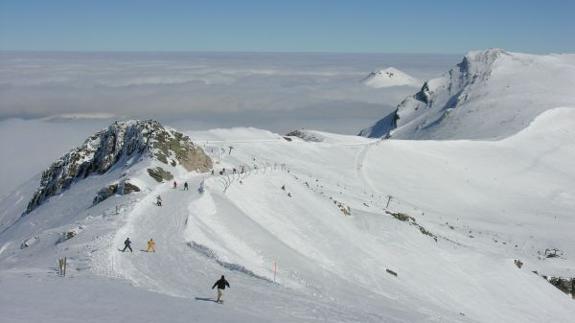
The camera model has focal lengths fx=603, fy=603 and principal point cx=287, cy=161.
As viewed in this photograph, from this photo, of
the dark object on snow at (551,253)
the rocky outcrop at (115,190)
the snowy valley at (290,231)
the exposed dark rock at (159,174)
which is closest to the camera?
the snowy valley at (290,231)

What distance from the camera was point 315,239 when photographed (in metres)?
37.8

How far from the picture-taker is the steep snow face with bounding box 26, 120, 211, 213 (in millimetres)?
49281

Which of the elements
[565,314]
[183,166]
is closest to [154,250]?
Result: [183,166]

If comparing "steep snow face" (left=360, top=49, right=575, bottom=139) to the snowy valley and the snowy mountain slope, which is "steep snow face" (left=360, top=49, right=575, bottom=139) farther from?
the snowy mountain slope

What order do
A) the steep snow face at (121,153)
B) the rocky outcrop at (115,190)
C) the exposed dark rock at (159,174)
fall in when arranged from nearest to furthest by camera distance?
the rocky outcrop at (115,190) → the exposed dark rock at (159,174) → the steep snow face at (121,153)

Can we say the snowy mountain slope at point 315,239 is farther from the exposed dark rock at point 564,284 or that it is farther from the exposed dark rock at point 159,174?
the exposed dark rock at point 564,284

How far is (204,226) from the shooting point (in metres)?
33.0

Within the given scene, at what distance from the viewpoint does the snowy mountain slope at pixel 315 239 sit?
24.9 meters

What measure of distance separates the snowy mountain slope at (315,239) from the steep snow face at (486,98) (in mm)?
44032

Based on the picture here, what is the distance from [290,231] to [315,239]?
1660 mm

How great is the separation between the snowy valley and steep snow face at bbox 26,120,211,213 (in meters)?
0.18

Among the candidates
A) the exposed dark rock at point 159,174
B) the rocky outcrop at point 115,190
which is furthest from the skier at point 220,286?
the exposed dark rock at point 159,174

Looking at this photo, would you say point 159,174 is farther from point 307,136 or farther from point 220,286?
point 307,136

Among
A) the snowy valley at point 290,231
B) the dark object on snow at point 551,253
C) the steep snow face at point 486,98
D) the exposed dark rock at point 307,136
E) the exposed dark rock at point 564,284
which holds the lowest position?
the exposed dark rock at point 564,284
